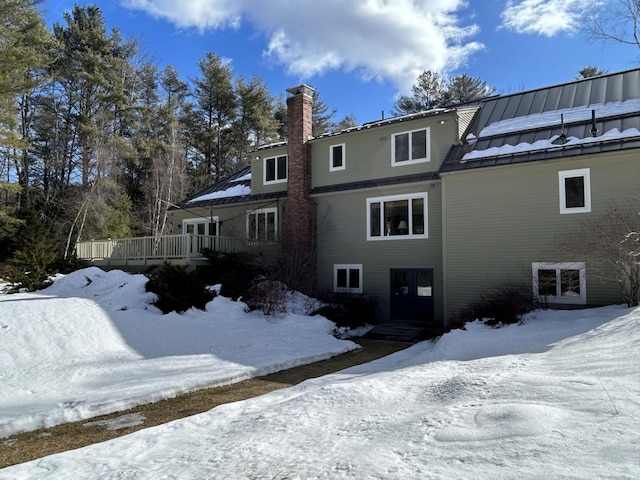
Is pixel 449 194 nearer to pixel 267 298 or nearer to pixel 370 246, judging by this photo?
pixel 370 246

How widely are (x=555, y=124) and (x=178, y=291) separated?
40.7ft

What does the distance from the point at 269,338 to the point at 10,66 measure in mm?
14240

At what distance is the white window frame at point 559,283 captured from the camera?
1113 centimetres

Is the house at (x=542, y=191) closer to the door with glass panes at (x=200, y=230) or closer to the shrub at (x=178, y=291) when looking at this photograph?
the shrub at (x=178, y=291)

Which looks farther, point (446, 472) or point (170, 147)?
point (170, 147)

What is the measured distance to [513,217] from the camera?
12250 millimetres

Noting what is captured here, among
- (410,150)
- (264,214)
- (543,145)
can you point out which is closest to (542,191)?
(543,145)

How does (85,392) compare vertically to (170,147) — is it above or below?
below

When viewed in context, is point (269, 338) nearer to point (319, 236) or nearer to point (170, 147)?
point (319, 236)

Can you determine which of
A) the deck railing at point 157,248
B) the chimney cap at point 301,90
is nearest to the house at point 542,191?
the chimney cap at point 301,90

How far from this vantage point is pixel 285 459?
3.90 meters

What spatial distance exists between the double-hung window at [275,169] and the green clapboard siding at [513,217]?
7.43 meters

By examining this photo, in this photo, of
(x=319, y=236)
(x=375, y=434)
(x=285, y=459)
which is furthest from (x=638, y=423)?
(x=319, y=236)

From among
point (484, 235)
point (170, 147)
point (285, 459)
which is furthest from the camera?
point (170, 147)
